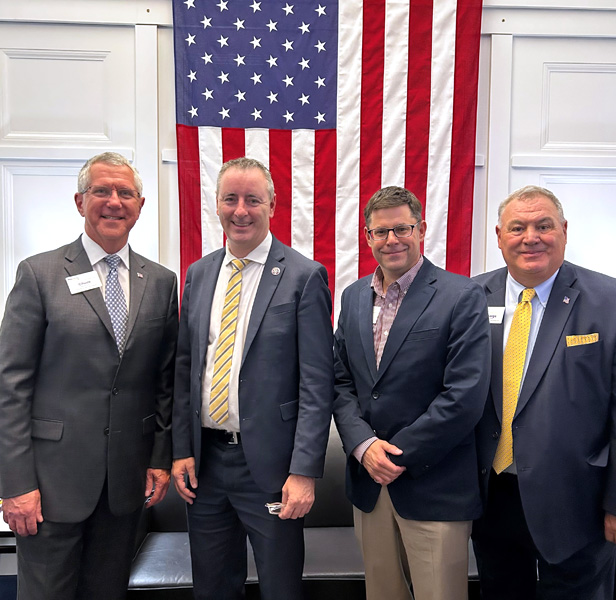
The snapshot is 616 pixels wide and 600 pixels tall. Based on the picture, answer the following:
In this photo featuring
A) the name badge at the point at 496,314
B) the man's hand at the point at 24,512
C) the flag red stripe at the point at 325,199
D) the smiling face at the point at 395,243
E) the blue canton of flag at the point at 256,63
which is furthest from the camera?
the flag red stripe at the point at 325,199

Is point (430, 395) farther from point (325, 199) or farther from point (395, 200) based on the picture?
point (325, 199)

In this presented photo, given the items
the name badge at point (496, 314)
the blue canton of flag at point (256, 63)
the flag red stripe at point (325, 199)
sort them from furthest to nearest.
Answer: the flag red stripe at point (325, 199) < the blue canton of flag at point (256, 63) < the name badge at point (496, 314)

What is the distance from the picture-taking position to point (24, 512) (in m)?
1.65

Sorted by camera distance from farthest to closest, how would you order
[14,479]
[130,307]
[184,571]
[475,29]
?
[475,29] → [184,571] → [130,307] → [14,479]

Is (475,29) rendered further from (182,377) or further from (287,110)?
(182,377)

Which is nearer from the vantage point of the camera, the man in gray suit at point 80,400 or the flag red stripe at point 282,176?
the man in gray suit at point 80,400

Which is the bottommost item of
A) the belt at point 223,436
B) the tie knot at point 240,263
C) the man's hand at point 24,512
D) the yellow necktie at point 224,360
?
the man's hand at point 24,512

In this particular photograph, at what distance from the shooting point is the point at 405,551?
1.87 meters

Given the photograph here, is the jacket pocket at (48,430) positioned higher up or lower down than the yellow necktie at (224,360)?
lower down

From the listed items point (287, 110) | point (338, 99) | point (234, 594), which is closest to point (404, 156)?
point (338, 99)

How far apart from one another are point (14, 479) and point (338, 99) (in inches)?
Result: 100

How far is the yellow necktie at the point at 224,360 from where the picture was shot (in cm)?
174

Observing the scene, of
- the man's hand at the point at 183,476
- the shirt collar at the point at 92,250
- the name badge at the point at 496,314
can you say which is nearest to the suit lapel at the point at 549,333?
the name badge at the point at 496,314

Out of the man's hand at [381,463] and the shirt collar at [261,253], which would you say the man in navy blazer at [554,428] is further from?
the shirt collar at [261,253]
